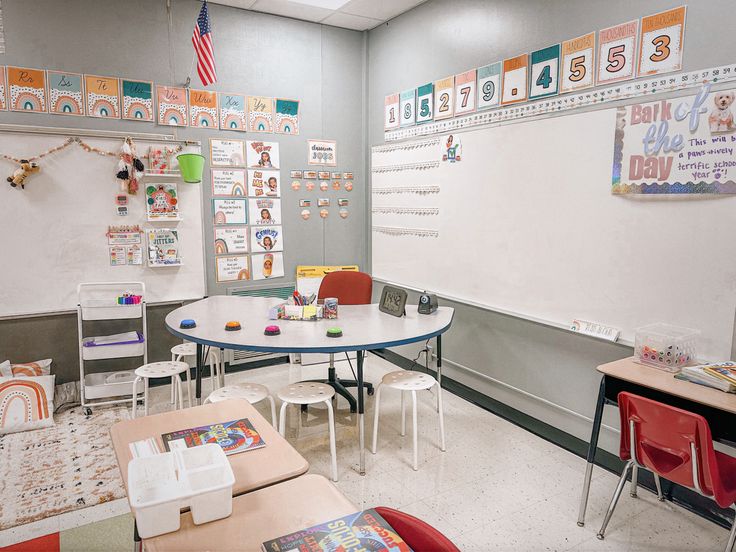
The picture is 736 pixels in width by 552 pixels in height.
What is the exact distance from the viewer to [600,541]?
235 centimetres

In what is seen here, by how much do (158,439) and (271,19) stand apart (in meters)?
4.20

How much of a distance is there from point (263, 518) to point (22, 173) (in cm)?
362

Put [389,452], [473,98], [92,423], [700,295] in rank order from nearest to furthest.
→ [700,295], [389,452], [92,423], [473,98]

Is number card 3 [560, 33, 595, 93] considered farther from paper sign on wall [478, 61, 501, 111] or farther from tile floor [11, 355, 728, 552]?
tile floor [11, 355, 728, 552]

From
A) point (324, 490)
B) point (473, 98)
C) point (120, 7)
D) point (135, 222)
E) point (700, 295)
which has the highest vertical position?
point (120, 7)

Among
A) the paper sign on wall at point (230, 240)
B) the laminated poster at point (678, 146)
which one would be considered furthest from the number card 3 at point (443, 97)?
the paper sign on wall at point (230, 240)

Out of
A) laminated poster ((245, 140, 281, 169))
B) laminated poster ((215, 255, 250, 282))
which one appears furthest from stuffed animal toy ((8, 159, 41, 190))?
laminated poster ((245, 140, 281, 169))

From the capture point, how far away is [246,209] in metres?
4.66

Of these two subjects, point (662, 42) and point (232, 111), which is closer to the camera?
point (662, 42)

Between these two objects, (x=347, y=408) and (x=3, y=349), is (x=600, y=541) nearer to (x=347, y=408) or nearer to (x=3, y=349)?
(x=347, y=408)

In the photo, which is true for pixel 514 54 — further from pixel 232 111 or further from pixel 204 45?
pixel 232 111

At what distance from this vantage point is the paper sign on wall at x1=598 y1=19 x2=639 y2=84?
9.02ft

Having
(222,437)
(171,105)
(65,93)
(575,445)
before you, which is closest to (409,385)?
(575,445)

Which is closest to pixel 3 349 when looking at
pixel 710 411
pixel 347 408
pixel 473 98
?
pixel 347 408
